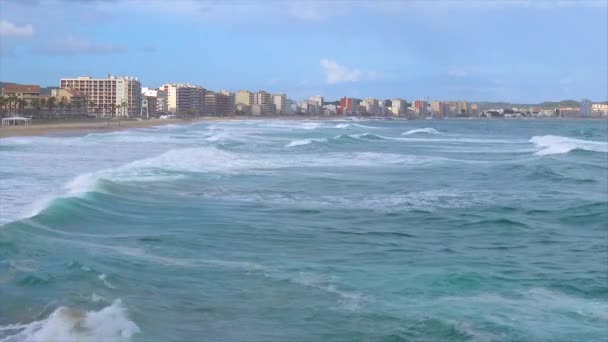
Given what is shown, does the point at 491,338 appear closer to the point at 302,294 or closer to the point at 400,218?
the point at 302,294

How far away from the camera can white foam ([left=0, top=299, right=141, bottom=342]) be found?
608cm

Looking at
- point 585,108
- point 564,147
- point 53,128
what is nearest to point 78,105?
point 53,128

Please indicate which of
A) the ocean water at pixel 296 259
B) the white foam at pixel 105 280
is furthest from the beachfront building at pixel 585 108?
the white foam at pixel 105 280

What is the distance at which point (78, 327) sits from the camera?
6352 millimetres

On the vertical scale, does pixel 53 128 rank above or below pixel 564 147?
above

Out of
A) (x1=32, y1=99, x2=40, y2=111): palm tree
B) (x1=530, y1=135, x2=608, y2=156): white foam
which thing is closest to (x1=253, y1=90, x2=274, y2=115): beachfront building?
(x1=32, y1=99, x2=40, y2=111): palm tree

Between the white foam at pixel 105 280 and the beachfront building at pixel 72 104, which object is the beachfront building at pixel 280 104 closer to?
the beachfront building at pixel 72 104

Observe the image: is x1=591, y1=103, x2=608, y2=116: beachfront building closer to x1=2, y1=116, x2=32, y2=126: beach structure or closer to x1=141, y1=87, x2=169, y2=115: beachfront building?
x1=141, y1=87, x2=169, y2=115: beachfront building

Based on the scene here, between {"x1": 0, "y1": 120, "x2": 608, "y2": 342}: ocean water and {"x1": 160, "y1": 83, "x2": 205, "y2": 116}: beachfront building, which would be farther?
{"x1": 160, "y1": 83, "x2": 205, "y2": 116}: beachfront building

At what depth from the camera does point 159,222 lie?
470 inches

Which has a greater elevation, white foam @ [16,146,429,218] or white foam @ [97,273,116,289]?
white foam @ [16,146,429,218]

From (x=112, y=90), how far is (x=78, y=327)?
404 ft

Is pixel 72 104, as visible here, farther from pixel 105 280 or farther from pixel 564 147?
pixel 105 280

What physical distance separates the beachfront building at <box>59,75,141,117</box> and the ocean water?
331 feet
